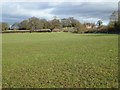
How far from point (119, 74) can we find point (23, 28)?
156022 mm

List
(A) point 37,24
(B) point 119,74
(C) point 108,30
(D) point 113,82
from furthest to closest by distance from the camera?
(A) point 37,24
(C) point 108,30
(B) point 119,74
(D) point 113,82

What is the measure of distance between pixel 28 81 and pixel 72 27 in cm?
16273

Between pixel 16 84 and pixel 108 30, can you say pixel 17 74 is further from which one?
pixel 108 30

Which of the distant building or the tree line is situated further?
the distant building

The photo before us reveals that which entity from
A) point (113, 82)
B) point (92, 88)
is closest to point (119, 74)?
point (113, 82)

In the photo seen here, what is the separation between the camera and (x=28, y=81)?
928 cm

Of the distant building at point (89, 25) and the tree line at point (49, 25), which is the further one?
the distant building at point (89, 25)

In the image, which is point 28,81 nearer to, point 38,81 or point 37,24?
point 38,81

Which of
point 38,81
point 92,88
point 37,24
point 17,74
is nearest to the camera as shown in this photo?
point 92,88

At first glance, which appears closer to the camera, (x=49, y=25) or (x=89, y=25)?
(x=49, y=25)

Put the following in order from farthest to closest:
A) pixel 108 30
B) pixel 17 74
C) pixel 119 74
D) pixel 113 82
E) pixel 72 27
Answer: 1. pixel 72 27
2. pixel 108 30
3. pixel 17 74
4. pixel 119 74
5. pixel 113 82

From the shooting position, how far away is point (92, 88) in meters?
7.79

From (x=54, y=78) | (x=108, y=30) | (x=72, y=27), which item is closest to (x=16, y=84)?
(x=54, y=78)

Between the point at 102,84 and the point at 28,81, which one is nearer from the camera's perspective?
the point at 102,84
